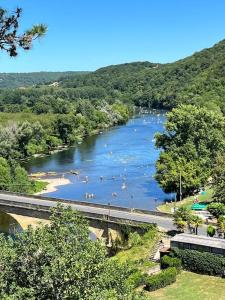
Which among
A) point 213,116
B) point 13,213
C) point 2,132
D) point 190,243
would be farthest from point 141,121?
point 190,243

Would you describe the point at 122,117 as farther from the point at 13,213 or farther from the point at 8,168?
the point at 13,213

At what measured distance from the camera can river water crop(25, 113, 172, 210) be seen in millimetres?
74125

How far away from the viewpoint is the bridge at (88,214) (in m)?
46.9

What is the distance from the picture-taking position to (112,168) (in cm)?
9406

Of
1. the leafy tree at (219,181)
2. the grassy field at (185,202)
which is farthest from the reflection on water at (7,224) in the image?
the leafy tree at (219,181)

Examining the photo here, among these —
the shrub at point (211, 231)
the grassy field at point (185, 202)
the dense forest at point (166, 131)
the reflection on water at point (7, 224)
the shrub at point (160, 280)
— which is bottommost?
the reflection on water at point (7, 224)

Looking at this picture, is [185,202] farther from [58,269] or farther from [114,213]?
[58,269]

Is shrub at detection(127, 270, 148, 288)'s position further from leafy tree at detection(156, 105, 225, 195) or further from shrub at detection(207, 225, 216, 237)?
leafy tree at detection(156, 105, 225, 195)

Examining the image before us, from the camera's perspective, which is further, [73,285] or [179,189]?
[179,189]

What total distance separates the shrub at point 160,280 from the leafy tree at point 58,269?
1340cm

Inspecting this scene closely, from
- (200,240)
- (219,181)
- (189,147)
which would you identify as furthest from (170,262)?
(189,147)

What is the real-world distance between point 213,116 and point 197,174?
33.0 feet

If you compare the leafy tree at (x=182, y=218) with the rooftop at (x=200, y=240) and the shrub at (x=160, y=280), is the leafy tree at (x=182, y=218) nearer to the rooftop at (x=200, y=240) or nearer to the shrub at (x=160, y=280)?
the rooftop at (x=200, y=240)

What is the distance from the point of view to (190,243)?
125 ft
